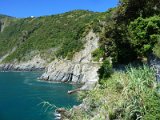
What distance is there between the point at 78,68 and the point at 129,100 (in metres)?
102

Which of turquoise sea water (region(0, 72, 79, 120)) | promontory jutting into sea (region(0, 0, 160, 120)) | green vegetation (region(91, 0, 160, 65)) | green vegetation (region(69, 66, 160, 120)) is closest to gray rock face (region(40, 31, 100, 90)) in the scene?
promontory jutting into sea (region(0, 0, 160, 120))

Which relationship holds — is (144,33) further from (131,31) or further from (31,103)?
(31,103)

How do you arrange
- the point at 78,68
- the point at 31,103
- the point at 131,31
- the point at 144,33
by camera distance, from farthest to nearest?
1. the point at 78,68
2. the point at 31,103
3. the point at 131,31
4. the point at 144,33

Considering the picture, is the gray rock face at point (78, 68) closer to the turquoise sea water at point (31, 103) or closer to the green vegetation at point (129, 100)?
the turquoise sea water at point (31, 103)

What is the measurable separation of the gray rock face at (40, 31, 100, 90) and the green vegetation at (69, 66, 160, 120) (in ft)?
267

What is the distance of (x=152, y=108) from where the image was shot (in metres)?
23.4

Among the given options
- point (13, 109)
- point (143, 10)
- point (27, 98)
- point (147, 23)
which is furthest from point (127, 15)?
point (27, 98)

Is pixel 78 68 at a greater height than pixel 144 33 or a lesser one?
lesser

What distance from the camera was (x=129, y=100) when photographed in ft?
81.6

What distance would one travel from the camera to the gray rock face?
11708 cm

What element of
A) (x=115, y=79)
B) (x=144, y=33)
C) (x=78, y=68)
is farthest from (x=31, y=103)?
(x=115, y=79)

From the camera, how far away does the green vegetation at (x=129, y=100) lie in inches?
944

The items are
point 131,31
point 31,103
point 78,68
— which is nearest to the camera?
point 131,31

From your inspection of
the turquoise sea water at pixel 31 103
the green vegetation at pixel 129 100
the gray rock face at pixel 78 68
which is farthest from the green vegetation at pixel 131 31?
the gray rock face at pixel 78 68
